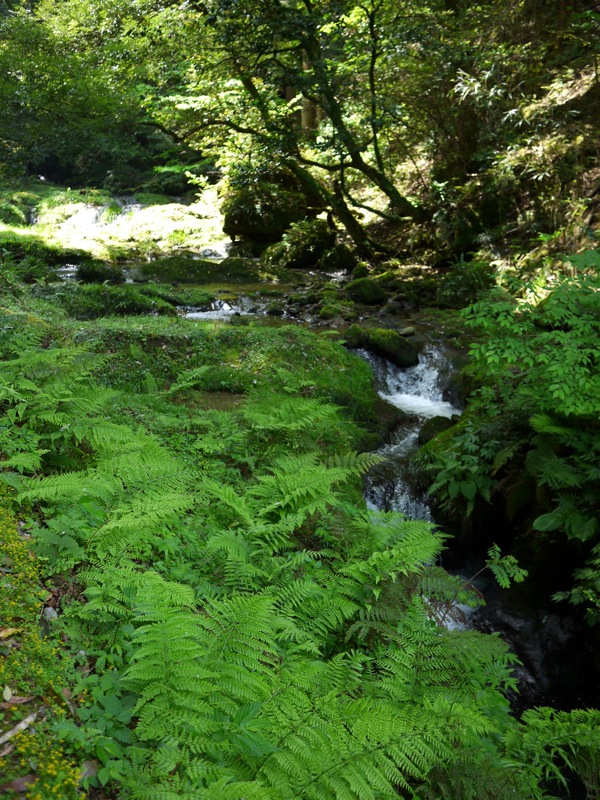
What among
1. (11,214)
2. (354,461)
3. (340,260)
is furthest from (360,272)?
(11,214)

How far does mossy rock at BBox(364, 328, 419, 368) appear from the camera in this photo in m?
10.9

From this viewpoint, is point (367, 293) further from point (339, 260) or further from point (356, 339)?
point (339, 260)

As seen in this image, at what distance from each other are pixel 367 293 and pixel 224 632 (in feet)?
40.7

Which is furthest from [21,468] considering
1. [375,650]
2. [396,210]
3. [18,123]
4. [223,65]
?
[18,123]

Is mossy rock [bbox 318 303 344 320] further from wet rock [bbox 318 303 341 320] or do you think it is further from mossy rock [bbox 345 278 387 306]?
mossy rock [bbox 345 278 387 306]

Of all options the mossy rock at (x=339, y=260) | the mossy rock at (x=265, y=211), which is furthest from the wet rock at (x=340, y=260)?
the mossy rock at (x=265, y=211)

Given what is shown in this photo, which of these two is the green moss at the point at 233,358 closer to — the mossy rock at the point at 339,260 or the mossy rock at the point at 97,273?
the mossy rock at the point at 97,273

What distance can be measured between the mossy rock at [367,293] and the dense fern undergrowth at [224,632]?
28.3 ft

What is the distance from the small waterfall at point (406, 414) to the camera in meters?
7.52

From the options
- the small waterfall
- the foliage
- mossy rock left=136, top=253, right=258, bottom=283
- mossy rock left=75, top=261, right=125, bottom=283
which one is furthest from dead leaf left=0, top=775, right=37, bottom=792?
mossy rock left=136, top=253, right=258, bottom=283

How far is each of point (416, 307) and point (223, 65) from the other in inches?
318

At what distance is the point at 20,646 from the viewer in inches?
100.0

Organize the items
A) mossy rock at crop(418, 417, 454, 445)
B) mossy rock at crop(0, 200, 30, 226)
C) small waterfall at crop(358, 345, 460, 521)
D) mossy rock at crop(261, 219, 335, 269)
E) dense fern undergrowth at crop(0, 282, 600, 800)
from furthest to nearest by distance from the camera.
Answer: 1. mossy rock at crop(0, 200, 30, 226)
2. mossy rock at crop(261, 219, 335, 269)
3. mossy rock at crop(418, 417, 454, 445)
4. small waterfall at crop(358, 345, 460, 521)
5. dense fern undergrowth at crop(0, 282, 600, 800)

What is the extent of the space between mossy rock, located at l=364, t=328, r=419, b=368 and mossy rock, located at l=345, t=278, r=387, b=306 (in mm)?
3326
